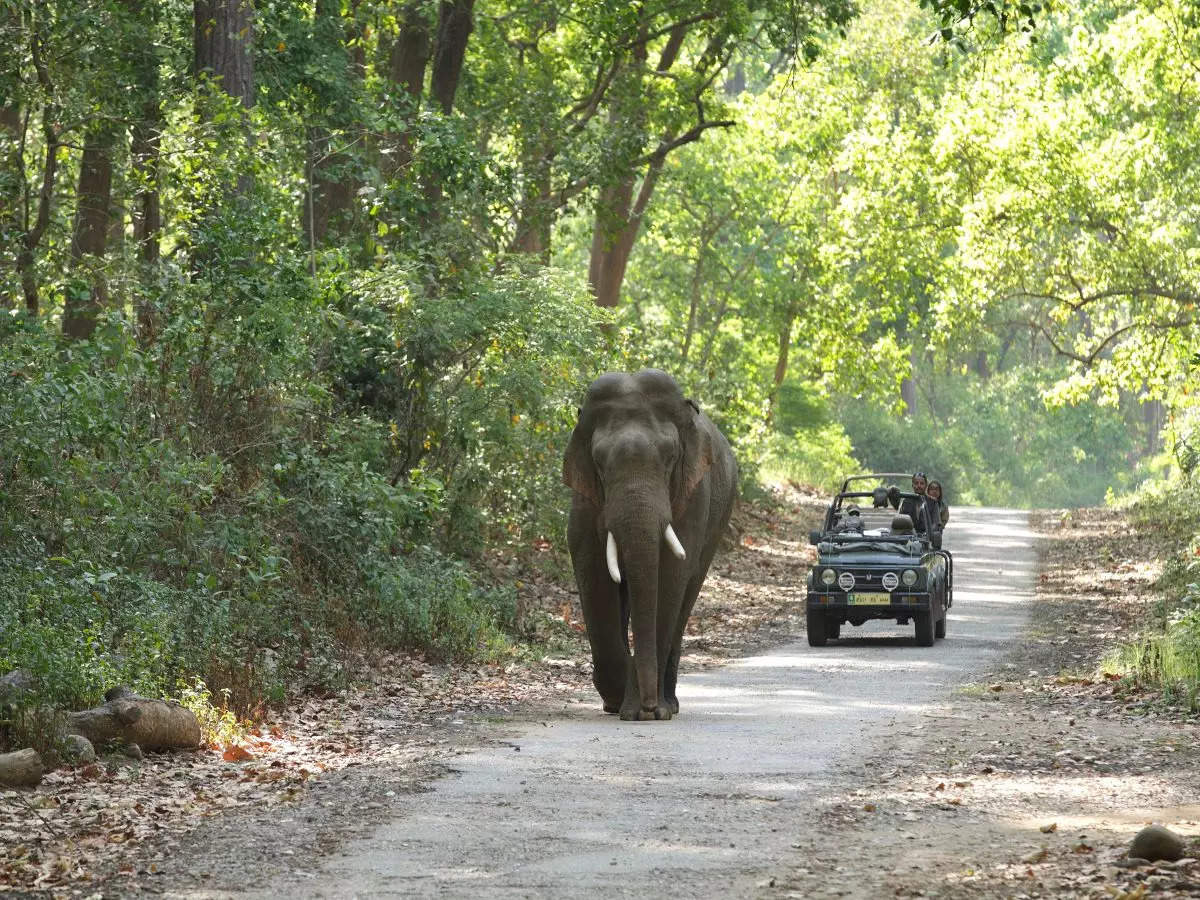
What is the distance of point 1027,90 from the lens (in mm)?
34000

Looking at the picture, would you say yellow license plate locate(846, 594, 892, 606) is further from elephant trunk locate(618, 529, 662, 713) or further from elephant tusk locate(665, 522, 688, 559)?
elephant trunk locate(618, 529, 662, 713)

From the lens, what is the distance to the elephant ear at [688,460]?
46.2 feet

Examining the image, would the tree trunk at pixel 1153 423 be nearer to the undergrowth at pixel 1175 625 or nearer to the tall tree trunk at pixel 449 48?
the undergrowth at pixel 1175 625

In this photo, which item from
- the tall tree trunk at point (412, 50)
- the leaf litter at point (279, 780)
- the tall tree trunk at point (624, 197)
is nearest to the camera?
the leaf litter at point (279, 780)

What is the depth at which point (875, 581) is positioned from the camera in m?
19.4

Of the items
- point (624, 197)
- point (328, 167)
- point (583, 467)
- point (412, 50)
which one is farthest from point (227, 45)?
point (624, 197)

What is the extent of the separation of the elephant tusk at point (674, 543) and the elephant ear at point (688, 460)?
41 centimetres

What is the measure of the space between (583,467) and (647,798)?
183 inches

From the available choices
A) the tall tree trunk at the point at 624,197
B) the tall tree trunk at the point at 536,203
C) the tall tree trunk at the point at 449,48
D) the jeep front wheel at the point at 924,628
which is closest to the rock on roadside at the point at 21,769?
the jeep front wheel at the point at 924,628

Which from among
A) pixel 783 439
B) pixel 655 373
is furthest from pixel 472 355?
pixel 783 439

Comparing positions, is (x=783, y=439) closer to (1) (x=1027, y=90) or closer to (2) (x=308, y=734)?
(1) (x=1027, y=90)

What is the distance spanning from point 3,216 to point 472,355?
5.40 metres

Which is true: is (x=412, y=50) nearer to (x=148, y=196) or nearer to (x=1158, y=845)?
(x=148, y=196)

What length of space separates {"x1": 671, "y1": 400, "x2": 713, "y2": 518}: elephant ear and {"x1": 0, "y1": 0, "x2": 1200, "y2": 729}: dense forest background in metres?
3.11
